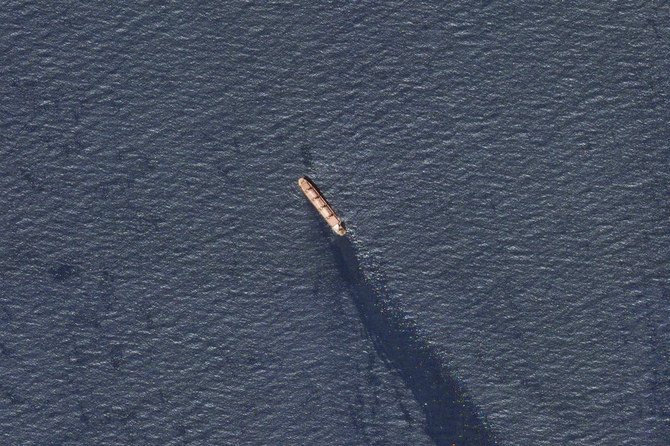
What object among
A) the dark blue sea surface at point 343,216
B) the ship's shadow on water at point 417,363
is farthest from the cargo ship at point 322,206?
the ship's shadow on water at point 417,363

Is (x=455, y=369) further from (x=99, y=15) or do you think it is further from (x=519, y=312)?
(x=99, y=15)

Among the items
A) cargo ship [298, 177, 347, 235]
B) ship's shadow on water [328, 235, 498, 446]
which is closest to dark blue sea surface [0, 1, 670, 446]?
ship's shadow on water [328, 235, 498, 446]

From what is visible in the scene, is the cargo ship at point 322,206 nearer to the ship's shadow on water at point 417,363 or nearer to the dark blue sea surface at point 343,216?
the dark blue sea surface at point 343,216

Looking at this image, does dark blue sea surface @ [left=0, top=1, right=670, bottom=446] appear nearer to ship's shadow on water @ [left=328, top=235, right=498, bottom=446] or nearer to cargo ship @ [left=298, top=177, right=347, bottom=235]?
ship's shadow on water @ [left=328, top=235, right=498, bottom=446]

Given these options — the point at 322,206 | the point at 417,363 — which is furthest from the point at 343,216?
the point at 417,363

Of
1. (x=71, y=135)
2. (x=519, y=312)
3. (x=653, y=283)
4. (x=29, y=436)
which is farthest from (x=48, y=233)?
(x=653, y=283)
